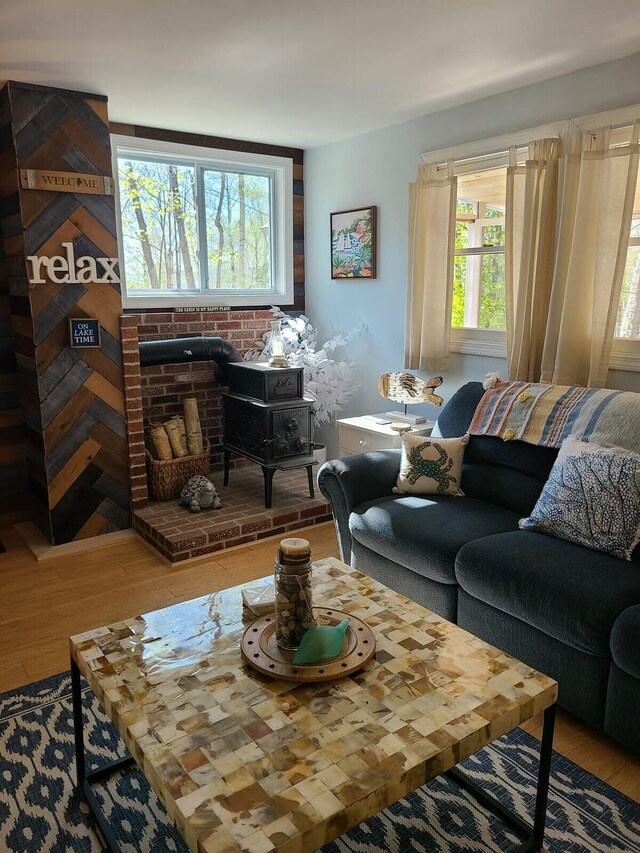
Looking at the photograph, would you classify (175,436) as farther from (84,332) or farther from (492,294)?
(492,294)

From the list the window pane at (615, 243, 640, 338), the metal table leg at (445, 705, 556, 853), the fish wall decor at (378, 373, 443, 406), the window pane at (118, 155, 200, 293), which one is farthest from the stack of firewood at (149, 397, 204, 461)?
the metal table leg at (445, 705, 556, 853)

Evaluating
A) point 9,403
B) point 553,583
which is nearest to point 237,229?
point 9,403

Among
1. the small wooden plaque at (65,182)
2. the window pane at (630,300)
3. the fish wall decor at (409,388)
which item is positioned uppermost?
the small wooden plaque at (65,182)

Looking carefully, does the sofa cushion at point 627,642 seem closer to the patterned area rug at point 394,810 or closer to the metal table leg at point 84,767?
the patterned area rug at point 394,810

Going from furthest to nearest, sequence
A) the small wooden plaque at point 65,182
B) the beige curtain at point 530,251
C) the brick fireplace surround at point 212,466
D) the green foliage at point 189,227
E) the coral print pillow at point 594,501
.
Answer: the green foliage at point 189,227 → the brick fireplace surround at point 212,466 → the small wooden plaque at point 65,182 → the beige curtain at point 530,251 → the coral print pillow at point 594,501

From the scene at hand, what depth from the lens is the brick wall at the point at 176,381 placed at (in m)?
3.74

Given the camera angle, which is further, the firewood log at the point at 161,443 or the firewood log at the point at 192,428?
the firewood log at the point at 192,428

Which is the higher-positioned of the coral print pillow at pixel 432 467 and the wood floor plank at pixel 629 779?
the coral print pillow at pixel 432 467

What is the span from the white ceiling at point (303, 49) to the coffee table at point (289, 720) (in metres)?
2.07

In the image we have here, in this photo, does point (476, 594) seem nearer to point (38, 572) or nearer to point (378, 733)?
point (378, 733)

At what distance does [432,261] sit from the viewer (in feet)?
12.1

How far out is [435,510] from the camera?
2.73 m

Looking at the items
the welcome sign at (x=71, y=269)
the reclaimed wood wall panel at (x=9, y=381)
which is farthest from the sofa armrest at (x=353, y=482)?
the reclaimed wood wall panel at (x=9, y=381)

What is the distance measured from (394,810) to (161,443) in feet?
8.72
